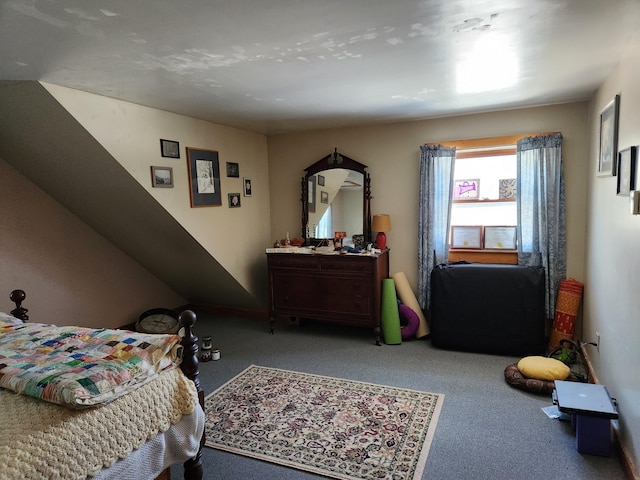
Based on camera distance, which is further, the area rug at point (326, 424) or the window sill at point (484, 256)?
the window sill at point (484, 256)

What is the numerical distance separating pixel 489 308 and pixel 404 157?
5.81ft

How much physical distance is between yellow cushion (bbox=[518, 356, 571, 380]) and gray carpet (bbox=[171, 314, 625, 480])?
0.17 m

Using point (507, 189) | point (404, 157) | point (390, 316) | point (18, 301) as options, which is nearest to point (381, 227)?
point (404, 157)

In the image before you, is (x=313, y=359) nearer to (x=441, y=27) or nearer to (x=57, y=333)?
(x=57, y=333)

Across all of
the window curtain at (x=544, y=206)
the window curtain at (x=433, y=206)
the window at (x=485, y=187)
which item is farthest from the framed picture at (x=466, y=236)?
the window curtain at (x=544, y=206)

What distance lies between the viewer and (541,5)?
1.73m

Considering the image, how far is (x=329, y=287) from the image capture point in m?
4.19

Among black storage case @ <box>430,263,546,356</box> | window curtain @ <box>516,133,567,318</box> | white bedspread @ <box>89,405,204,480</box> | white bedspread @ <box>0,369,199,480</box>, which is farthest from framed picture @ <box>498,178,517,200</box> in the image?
white bedspread @ <box>0,369,199,480</box>

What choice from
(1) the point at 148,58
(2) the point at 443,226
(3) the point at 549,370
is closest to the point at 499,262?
(2) the point at 443,226

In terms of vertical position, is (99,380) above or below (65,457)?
above

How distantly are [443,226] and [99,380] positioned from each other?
340 centimetres

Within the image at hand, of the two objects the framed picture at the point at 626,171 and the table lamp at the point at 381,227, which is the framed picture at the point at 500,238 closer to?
the table lamp at the point at 381,227

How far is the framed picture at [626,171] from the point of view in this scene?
2082 mm

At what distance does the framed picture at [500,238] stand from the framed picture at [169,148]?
3.11 metres
